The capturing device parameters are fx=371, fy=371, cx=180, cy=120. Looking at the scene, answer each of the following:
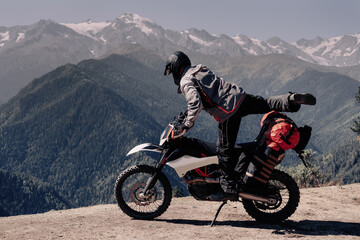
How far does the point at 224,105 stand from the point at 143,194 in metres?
2.99

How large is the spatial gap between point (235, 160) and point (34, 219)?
18.2ft

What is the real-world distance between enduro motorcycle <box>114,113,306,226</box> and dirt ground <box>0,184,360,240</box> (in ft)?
1.00

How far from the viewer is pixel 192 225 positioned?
28.2ft

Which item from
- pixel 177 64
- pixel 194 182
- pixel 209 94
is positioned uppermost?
pixel 177 64

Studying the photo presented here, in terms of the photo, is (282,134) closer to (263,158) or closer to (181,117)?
(263,158)

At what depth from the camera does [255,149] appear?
8.32 metres

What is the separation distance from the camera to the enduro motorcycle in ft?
27.7

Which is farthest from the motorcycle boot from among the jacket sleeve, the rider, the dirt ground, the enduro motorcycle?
the jacket sleeve

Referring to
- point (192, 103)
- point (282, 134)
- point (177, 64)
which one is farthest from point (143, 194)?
point (282, 134)

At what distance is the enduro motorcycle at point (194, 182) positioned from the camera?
27.7ft

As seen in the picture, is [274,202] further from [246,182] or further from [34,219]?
[34,219]

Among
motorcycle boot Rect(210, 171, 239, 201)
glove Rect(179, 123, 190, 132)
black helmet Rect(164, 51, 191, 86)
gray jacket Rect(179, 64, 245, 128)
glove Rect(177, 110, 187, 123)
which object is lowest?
motorcycle boot Rect(210, 171, 239, 201)

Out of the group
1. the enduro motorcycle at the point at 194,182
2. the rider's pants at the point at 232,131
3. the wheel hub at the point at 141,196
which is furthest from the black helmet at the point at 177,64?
the wheel hub at the point at 141,196

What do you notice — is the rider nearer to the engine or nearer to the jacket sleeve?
the jacket sleeve
